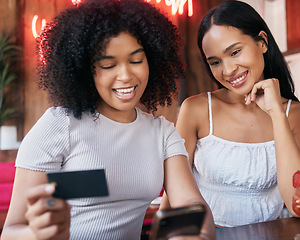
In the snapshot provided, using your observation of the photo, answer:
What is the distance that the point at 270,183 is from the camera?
1621 millimetres

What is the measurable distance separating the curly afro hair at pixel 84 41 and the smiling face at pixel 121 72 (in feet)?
0.10

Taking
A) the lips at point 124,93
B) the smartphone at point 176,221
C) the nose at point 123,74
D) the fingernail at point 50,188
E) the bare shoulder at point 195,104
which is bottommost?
the smartphone at point 176,221

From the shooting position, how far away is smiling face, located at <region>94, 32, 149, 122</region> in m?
1.07

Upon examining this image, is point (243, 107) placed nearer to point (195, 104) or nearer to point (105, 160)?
point (195, 104)

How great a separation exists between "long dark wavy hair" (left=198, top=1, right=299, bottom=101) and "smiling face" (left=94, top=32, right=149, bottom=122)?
25.5 inches

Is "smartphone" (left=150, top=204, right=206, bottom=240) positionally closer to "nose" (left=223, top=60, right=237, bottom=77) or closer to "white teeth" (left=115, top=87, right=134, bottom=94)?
"white teeth" (left=115, top=87, right=134, bottom=94)

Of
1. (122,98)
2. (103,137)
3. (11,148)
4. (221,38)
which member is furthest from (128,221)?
(11,148)

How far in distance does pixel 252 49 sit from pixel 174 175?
78 cm

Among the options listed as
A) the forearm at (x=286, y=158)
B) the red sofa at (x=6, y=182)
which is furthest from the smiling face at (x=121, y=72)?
the red sofa at (x=6, y=182)

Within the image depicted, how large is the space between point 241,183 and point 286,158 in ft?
0.87

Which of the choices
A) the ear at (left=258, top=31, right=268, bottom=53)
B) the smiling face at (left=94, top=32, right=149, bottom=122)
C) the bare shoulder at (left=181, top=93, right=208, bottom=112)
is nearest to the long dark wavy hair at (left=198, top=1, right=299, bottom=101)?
the ear at (left=258, top=31, right=268, bottom=53)

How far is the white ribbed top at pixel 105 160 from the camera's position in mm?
1000

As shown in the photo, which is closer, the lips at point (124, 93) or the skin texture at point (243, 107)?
the lips at point (124, 93)

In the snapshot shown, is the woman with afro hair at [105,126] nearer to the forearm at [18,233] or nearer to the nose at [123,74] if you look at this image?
the nose at [123,74]
